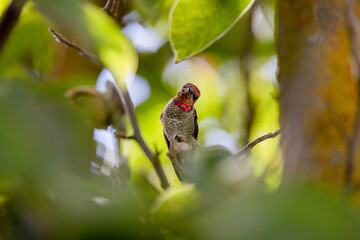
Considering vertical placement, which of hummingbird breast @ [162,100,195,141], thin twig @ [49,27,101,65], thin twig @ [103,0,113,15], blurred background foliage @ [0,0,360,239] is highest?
thin twig @ [103,0,113,15]

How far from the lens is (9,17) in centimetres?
55

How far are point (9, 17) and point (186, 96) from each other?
257 mm

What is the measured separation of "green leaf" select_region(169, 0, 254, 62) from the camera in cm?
54

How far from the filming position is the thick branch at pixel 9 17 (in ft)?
1.73

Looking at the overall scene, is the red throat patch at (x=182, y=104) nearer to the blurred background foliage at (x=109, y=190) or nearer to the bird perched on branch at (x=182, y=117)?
the bird perched on branch at (x=182, y=117)

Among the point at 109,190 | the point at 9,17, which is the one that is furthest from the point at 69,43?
the point at 109,190

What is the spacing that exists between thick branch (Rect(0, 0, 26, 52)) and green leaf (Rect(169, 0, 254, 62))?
0.58ft

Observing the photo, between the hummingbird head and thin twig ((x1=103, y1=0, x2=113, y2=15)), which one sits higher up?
thin twig ((x1=103, y1=0, x2=113, y2=15))

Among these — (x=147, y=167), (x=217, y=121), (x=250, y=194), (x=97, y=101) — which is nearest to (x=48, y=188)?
(x=250, y=194)

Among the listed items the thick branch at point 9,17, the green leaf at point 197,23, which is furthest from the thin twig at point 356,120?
the thick branch at point 9,17

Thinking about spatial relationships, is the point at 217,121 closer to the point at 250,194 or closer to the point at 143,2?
the point at 143,2

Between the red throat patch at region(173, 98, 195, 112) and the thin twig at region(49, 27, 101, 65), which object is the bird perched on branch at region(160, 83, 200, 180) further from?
the thin twig at region(49, 27, 101, 65)

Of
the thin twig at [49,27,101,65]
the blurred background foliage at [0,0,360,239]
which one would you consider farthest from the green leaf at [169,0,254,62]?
the thin twig at [49,27,101,65]

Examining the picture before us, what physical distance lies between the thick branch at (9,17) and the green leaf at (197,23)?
7.0 inches
